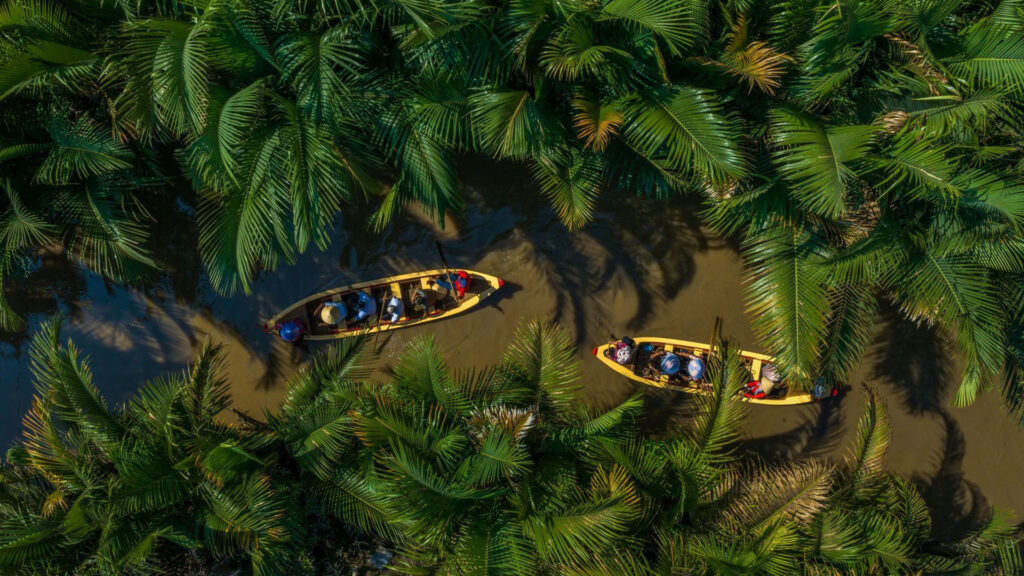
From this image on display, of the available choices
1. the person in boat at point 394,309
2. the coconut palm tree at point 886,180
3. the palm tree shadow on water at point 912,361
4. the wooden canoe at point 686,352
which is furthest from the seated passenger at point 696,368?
the person in boat at point 394,309

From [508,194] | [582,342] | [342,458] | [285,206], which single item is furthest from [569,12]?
[342,458]

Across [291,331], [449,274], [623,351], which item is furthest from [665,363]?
[291,331]

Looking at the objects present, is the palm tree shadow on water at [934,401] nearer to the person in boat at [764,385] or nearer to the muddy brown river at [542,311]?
the muddy brown river at [542,311]

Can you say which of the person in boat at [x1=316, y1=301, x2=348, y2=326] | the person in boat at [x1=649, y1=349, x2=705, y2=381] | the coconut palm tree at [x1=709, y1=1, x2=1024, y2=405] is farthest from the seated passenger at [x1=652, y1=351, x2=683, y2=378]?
the person in boat at [x1=316, y1=301, x2=348, y2=326]

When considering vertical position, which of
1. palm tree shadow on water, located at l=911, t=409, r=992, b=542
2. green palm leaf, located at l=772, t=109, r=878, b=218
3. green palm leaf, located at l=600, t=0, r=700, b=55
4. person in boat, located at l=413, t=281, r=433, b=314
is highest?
green palm leaf, located at l=600, t=0, r=700, b=55

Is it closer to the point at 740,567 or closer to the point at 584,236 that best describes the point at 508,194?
the point at 584,236

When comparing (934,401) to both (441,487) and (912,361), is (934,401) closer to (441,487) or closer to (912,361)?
(912,361)

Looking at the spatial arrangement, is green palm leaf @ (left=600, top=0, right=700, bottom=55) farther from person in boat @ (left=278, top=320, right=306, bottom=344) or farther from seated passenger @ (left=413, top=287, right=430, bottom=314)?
person in boat @ (left=278, top=320, right=306, bottom=344)
